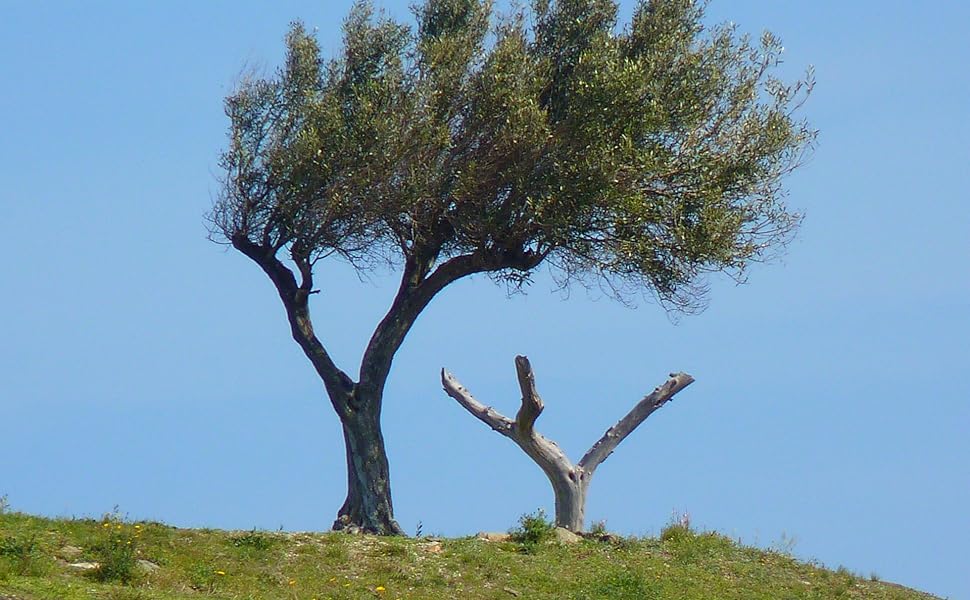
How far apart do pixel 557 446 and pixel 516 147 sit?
6.34 meters

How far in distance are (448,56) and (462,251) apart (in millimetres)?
4005

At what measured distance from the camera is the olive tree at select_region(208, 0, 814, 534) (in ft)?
79.0

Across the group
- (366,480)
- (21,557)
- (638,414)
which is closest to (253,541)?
(21,557)

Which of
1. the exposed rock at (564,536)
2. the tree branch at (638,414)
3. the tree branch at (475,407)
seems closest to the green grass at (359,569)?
the exposed rock at (564,536)

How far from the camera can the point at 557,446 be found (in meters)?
26.3

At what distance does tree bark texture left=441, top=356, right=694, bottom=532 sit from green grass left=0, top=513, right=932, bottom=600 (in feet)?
7.15

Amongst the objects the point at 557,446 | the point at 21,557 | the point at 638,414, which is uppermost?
the point at 638,414

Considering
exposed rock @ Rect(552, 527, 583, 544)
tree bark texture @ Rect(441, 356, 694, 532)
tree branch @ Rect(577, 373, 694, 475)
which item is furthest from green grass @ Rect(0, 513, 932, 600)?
tree branch @ Rect(577, 373, 694, 475)

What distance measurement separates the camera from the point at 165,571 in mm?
18469

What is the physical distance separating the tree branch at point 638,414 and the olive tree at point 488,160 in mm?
1643

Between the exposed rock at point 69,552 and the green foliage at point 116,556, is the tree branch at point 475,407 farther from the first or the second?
the exposed rock at point 69,552

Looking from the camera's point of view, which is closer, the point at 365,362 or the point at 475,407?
the point at 365,362

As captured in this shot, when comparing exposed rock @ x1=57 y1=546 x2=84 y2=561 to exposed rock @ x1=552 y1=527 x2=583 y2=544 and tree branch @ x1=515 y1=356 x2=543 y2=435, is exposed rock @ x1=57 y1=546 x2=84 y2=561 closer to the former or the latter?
exposed rock @ x1=552 y1=527 x2=583 y2=544

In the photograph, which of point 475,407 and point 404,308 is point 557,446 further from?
point 404,308
